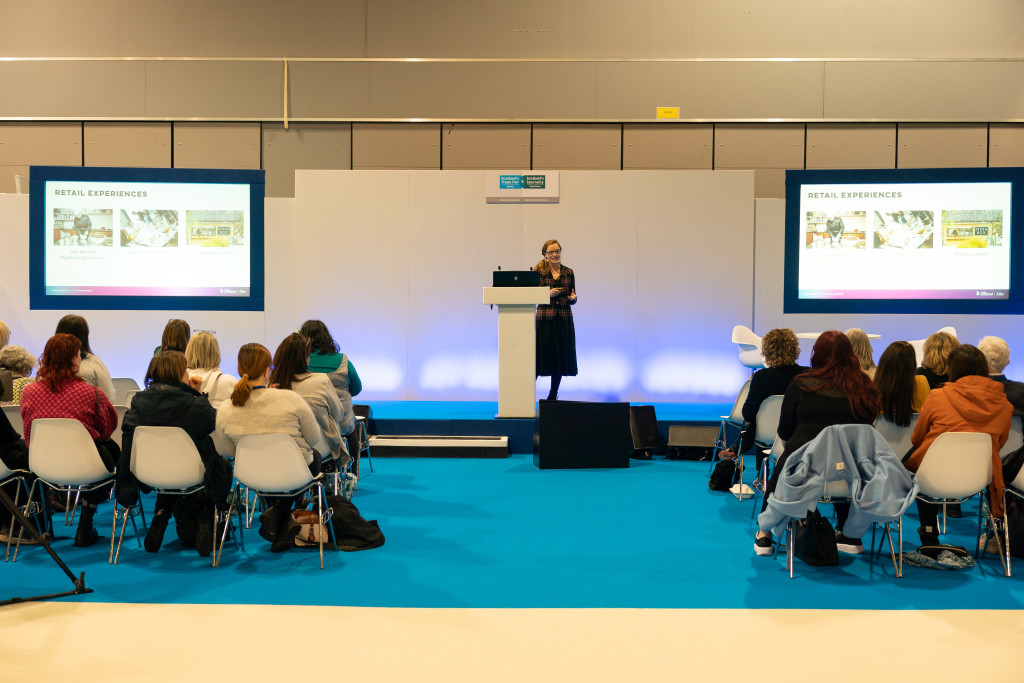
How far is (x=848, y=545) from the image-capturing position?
4238 mm

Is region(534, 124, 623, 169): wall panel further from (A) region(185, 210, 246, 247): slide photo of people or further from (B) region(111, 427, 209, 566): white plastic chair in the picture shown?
(B) region(111, 427, 209, 566): white plastic chair

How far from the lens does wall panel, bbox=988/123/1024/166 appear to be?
32.8 ft

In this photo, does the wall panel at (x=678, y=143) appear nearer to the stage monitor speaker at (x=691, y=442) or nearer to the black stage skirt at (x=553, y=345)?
the black stage skirt at (x=553, y=345)

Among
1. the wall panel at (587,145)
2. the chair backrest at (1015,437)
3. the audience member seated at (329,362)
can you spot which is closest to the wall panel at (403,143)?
the wall panel at (587,145)

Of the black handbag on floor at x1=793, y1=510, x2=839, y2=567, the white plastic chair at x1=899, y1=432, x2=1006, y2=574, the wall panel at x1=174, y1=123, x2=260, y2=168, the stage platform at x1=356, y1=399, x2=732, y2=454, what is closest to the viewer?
the white plastic chair at x1=899, y1=432, x2=1006, y2=574

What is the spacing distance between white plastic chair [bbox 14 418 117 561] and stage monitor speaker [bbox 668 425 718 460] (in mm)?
4576

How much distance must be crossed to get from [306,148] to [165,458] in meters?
6.96

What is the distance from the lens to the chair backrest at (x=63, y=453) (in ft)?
13.2

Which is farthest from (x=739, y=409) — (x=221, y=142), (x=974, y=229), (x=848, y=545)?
(x=221, y=142)

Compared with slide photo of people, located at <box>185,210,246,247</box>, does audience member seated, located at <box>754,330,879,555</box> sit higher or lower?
lower

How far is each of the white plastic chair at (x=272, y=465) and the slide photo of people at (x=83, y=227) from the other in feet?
20.3

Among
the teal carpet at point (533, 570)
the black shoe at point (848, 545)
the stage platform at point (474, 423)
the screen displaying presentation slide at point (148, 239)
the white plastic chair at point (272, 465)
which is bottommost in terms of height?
the teal carpet at point (533, 570)

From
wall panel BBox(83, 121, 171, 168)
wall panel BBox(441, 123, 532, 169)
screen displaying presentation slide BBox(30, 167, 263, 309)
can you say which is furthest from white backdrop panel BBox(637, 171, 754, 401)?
wall panel BBox(83, 121, 171, 168)

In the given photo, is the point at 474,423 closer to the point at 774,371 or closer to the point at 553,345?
the point at 553,345
